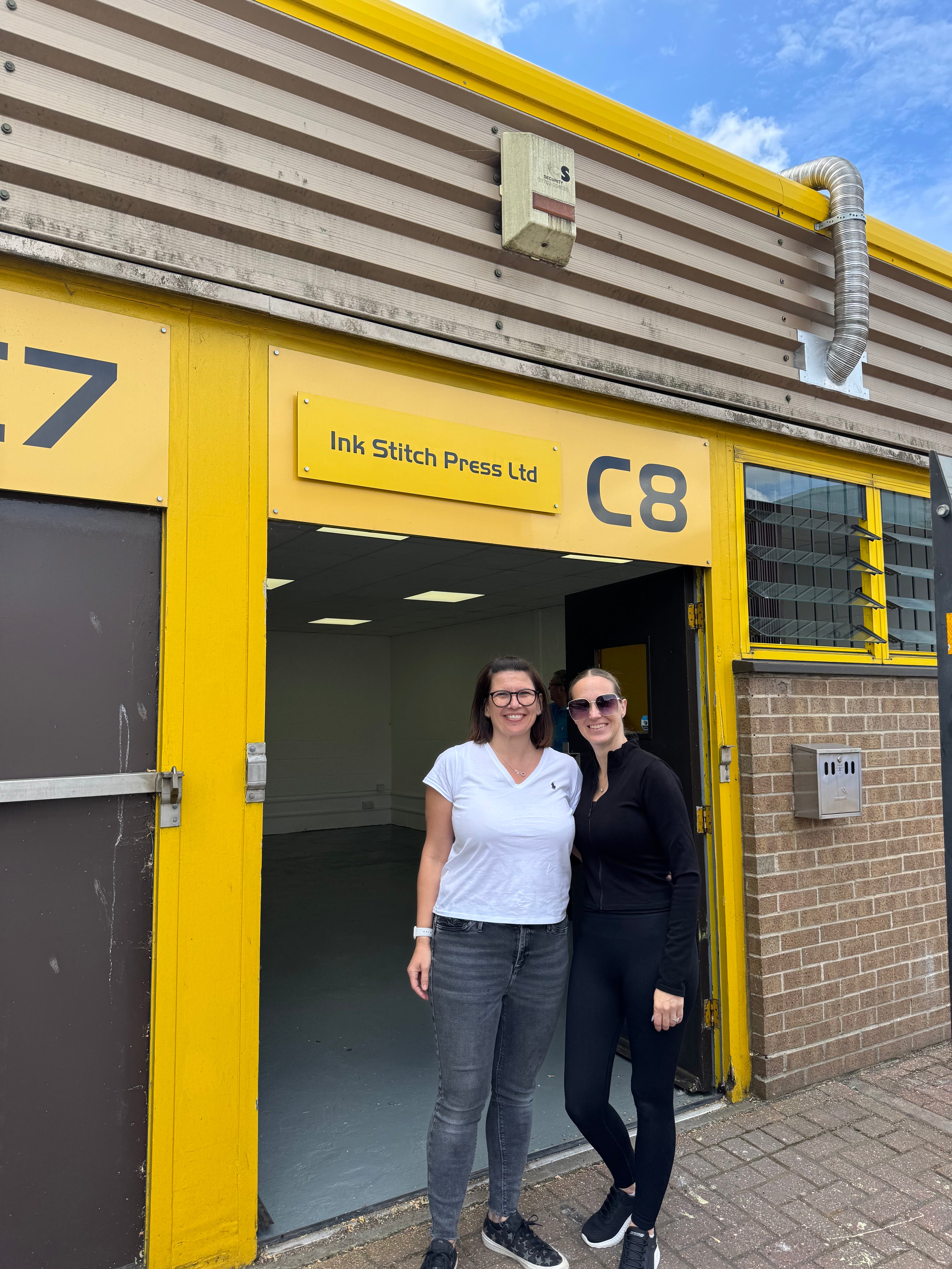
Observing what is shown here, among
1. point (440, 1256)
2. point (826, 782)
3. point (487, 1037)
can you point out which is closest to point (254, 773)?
point (487, 1037)

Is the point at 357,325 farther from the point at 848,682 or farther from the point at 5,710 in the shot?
the point at 848,682

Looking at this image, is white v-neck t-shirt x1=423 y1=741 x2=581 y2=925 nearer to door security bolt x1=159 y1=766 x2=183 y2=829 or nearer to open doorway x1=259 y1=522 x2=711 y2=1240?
door security bolt x1=159 y1=766 x2=183 y2=829

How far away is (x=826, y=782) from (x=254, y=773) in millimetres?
2642

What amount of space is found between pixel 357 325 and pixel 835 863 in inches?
130

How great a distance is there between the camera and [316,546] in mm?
4418

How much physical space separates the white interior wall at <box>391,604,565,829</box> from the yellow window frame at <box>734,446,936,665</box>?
453cm

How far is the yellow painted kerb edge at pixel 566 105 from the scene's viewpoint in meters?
2.88

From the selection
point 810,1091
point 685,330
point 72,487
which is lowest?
point 810,1091

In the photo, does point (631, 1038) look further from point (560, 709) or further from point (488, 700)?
point (560, 709)

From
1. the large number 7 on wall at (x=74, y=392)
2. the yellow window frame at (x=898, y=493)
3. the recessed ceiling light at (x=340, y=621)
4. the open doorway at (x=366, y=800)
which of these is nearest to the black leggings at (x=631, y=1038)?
the open doorway at (x=366, y=800)

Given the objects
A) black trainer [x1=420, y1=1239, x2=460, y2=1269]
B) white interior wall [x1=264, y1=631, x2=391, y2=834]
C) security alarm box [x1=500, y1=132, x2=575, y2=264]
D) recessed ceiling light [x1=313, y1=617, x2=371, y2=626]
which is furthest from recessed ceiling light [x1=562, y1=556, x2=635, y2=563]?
white interior wall [x1=264, y1=631, x2=391, y2=834]

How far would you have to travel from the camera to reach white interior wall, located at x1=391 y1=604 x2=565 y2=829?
964 cm

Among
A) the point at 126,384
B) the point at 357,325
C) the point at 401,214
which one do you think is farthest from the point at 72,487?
the point at 401,214

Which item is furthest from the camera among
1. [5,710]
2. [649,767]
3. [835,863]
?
[835,863]
